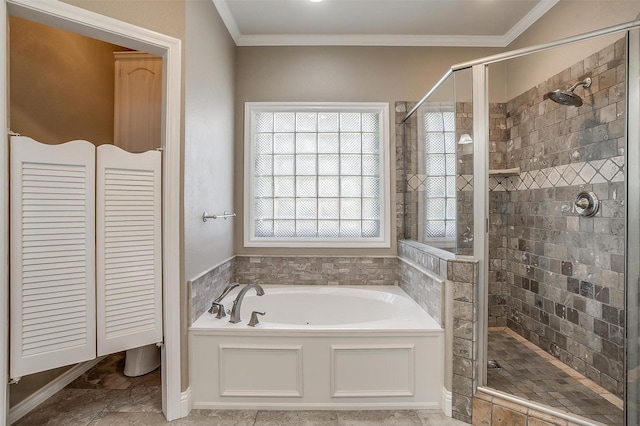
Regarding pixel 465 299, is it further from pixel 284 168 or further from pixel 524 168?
pixel 284 168

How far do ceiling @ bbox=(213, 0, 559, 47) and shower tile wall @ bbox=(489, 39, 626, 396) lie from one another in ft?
2.23

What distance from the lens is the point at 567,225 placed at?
2.24 metres

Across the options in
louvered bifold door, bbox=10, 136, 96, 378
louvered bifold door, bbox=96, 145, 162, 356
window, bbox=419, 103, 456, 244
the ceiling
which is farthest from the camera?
the ceiling

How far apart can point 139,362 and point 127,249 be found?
1073 millimetres

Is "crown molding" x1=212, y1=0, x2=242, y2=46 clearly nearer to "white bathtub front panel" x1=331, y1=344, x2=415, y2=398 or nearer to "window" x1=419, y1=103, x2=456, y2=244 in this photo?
"window" x1=419, y1=103, x2=456, y2=244

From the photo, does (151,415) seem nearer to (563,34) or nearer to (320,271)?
(320,271)

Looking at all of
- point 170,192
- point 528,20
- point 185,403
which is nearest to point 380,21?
point 528,20

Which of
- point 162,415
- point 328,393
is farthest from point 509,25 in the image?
point 162,415

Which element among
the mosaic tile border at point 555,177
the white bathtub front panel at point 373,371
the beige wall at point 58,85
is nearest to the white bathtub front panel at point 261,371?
the white bathtub front panel at point 373,371

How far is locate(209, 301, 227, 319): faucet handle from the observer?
2.15 m

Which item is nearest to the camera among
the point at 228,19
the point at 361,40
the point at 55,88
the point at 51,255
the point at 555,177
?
the point at 51,255

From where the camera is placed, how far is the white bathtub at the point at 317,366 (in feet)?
6.56

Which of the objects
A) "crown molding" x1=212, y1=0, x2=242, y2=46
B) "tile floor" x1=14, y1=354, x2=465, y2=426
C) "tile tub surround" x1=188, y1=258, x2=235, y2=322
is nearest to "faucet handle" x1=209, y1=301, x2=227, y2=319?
"tile tub surround" x1=188, y1=258, x2=235, y2=322

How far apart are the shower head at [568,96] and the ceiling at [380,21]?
729 millimetres
